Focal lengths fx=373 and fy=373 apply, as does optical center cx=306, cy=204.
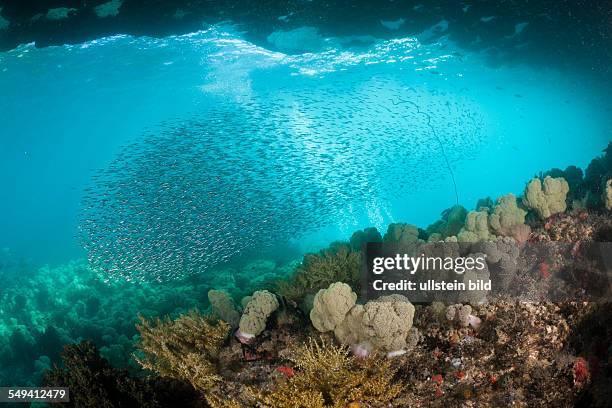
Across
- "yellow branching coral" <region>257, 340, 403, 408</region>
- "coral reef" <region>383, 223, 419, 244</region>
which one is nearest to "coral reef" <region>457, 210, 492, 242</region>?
"coral reef" <region>383, 223, 419, 244</region>

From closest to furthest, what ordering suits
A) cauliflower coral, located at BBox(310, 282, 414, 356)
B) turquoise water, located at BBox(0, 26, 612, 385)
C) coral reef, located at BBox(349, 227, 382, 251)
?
cauliflower coral, located at BBox(310, 282, 414, 356), coral reef, located at BBox(349, 227, 382, 251), turquoise water, located at BBox(0, 26, 612, 385)

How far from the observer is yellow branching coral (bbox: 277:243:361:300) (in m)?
7.66

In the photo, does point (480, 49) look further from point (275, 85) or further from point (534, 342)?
point (534, 342)

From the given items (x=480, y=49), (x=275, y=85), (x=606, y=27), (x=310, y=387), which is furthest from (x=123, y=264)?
Result: (x=606, y=27)

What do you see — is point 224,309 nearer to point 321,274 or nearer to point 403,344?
point 321,274

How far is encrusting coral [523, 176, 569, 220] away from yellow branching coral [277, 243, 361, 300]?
4.08m

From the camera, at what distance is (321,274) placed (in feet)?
25.7

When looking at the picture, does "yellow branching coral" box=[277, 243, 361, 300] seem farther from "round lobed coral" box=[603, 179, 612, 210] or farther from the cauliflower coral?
"round lobed coral" box=[603, 179, 612, 210]

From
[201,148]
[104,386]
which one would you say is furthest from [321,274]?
[201,148]

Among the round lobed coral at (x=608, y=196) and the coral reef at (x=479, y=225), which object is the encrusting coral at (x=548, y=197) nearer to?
the round lobed coral at (x=608, y=196)

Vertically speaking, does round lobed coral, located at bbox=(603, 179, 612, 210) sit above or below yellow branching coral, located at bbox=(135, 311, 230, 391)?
above

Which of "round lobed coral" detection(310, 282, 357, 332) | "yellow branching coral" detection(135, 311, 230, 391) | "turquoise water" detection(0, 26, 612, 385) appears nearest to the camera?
"yellow branching coral" detection(135, 311, 230, 391)

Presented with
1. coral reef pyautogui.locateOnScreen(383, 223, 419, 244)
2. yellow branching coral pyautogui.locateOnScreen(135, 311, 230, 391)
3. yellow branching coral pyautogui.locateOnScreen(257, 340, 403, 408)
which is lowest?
coral reef pyautogui.locateOnScreen(383, 223, 419, 244)

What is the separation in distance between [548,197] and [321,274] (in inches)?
208
